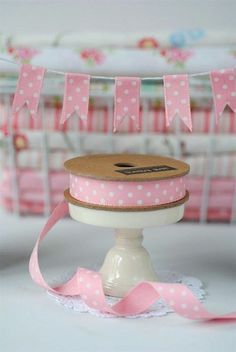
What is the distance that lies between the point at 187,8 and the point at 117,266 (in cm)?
100

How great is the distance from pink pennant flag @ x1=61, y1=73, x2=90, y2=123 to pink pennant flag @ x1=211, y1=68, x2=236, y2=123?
188 millimetres

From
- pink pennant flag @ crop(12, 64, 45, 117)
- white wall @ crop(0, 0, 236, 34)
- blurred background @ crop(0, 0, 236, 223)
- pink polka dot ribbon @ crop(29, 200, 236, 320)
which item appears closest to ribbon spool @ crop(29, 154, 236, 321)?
pink polka dot ribbon @ crop(29, 200, 236, 320)

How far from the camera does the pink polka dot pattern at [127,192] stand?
0.89 meters

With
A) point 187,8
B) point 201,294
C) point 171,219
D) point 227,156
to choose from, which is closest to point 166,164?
point 171,219

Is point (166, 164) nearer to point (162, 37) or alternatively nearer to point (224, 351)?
point (224, 351)

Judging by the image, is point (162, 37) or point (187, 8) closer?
point (162, 37)

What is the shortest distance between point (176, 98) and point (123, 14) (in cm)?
87

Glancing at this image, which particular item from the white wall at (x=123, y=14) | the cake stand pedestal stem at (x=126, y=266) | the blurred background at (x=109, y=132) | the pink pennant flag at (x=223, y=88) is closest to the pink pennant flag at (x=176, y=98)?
the pink pennant flag at (x=223, y=88)

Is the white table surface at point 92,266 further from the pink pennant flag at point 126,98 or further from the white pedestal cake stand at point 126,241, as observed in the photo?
the pink pennant flag at point 126,98

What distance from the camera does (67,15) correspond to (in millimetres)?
1762

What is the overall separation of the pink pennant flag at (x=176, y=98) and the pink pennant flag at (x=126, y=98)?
0.15ft

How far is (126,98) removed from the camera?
3.17 ft

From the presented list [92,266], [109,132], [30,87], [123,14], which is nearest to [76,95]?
[30,87]

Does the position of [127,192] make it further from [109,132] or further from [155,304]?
[109,132]
